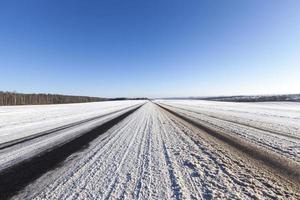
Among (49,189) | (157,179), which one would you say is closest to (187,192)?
(157,179)

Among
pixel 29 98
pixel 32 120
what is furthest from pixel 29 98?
pixel 32 120

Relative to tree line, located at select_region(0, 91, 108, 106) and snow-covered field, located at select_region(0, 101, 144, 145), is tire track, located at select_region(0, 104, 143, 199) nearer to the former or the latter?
snow-covered field, located at select_region(0, 101, 144, 145)

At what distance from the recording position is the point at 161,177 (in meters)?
3.69

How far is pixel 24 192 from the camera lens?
9.86 feet

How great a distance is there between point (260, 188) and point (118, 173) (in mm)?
2371

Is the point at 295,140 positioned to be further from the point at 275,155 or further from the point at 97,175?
the point at 97,175

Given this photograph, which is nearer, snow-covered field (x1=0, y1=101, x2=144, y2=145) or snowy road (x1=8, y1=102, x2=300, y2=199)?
snowy road (x1=8, y1=102, x2=300, y2=199)

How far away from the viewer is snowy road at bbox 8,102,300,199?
3007mm

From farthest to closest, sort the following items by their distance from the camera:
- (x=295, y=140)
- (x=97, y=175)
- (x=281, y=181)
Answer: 1. (x=295, y=140)
2. (x=97, y=175)
3. (x=281, y=181)

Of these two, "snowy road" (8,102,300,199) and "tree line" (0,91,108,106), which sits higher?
"tree line" (0,91,108,106)

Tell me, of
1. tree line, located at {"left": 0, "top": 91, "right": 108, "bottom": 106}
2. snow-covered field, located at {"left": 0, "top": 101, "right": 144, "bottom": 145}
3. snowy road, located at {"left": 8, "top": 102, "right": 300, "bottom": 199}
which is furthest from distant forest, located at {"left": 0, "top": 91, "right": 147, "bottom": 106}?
snowy road, located at {"left": 8, "top": 102, "right": 300, "bottom": 199}

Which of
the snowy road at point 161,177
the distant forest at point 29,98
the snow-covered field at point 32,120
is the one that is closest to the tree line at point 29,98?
the distant forest at point 29,98

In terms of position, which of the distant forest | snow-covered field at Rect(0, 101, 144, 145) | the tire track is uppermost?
the distant forest

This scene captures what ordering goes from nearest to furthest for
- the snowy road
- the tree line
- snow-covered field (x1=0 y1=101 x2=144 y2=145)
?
1. the snowy road
2. snow-covered field (x1=0 y1=101 x2=144 y2=145)
3. the tree line
